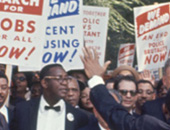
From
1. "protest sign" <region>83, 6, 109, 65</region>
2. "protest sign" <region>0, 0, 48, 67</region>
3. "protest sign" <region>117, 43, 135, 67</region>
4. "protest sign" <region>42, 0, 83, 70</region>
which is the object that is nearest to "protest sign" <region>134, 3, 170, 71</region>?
"protest sign" <region>83, 6, 109, 65</region>

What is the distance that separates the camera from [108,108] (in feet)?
13.6

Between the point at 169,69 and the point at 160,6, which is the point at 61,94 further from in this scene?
the point at 160,6

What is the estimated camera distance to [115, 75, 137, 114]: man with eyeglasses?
729 centimetres

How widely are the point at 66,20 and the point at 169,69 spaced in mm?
3086

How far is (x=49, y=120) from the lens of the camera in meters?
6.61

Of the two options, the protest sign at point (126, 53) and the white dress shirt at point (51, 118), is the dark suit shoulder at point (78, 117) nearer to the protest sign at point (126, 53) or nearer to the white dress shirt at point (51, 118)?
the white dress shirt at point (51, 118)

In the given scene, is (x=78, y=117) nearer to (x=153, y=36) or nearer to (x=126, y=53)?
(x=153, y=36)

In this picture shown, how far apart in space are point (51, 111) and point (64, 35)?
276 centimetres

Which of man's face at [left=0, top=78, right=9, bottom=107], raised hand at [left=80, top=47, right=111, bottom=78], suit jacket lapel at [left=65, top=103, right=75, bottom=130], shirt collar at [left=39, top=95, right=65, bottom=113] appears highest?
raised hand at [left=80, top=47, right=111, bottom=78]

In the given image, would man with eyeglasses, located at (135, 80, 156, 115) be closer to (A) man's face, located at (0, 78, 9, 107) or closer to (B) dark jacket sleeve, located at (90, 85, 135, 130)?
(A) man's face, located at (0, 78, 9, 107)

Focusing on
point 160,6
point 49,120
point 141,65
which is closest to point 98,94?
point 49,120

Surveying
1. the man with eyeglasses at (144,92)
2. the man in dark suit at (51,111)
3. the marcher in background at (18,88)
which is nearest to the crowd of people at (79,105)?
the man in dark suit at (51,111)

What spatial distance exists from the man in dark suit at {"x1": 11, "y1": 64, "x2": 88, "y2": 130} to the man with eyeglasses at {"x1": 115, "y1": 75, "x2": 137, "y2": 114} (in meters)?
0.79

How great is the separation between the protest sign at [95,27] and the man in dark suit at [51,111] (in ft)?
14.1
